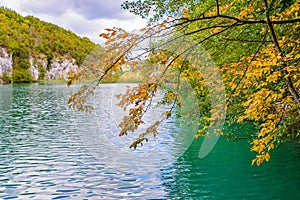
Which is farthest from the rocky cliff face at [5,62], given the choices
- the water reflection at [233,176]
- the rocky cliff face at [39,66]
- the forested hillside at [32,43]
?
the water reflection at [233,176]

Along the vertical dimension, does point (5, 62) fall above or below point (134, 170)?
above

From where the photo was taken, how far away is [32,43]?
15038cm

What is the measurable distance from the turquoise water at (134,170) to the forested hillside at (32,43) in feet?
354

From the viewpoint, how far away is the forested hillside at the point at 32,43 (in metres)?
132

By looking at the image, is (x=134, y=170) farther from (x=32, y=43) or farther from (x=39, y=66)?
(x=32, y=43)

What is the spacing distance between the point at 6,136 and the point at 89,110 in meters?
15.0

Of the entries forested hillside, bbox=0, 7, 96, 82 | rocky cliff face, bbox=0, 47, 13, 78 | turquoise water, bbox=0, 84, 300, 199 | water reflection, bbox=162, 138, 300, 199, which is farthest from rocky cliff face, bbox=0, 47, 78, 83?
water reflection, bbox=162, 138, 300, 199

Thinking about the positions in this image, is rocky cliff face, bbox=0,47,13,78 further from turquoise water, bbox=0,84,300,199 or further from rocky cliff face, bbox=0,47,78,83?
turquoise water, bbox=0,84,300,199

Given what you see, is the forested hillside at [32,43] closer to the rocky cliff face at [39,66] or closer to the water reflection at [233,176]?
the rocky cliff face at [39,66]

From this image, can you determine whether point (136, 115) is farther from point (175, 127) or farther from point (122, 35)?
point (175, 127)

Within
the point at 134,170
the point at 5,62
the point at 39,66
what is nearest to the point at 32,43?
the point at 39,66

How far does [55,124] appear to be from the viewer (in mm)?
23078

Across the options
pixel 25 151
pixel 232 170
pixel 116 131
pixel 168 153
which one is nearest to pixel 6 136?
pixel 25 151

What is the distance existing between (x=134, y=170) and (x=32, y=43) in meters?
147
